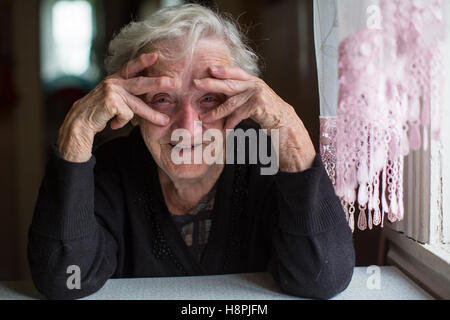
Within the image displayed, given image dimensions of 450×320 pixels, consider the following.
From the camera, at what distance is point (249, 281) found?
3.67 ft

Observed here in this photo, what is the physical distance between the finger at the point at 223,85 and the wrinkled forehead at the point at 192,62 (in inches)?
2.7

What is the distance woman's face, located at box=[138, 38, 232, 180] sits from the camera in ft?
3.68

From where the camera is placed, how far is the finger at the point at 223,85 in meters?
1.04

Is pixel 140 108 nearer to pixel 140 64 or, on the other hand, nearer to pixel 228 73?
pixel 140 64

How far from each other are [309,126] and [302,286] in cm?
44

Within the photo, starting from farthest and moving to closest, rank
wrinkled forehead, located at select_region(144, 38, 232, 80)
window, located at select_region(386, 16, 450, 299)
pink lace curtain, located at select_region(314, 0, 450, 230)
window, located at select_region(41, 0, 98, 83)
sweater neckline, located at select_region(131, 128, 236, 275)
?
window, located at select_region(41, 0, 98, 83)
sweater neckline, located at select_region(131, 128, 236, 275)
wrinkled forehead, located at select_region(144, 38, 232, 80)
window, located at select_region(386, 16, 450, 299)
pink lace curtain, located at select_region(314, 0, 450, 230)

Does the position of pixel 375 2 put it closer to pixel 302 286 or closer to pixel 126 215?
pixel 302 286

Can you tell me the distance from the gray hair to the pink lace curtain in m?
0.30

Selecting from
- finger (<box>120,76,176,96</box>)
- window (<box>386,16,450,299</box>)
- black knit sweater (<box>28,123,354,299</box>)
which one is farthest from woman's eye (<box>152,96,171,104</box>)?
window (<box>386,16,450,299</box>)

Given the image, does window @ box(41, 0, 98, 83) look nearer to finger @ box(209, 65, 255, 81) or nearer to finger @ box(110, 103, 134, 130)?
finger @ box(110, 103, 134, 130)

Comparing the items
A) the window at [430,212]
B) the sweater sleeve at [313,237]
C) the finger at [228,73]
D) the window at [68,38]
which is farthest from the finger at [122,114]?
the window at [68,38]

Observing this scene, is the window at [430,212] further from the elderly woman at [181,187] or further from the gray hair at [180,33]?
the gray hair at [180,33]

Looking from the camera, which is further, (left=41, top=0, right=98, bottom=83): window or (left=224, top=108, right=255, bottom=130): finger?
(left=41, top=0, right=98, bottom=83): window
